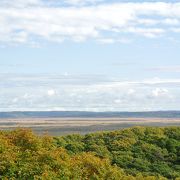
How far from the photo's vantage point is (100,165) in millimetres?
47344

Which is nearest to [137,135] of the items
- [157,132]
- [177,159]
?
[157,132]

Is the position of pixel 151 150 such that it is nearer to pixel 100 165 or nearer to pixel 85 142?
pixel 85 142

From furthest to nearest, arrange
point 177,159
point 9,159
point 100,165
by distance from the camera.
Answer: point 177,159, point 100,165, point 9,159

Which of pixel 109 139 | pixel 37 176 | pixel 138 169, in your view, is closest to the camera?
pixel 37 176

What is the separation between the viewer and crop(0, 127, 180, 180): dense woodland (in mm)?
43375

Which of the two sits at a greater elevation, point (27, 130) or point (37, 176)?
point (27, 130)

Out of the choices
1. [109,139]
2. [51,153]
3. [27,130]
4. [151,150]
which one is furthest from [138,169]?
[51,153]

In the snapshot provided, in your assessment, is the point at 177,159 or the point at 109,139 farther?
the point at 109,139

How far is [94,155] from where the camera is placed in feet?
214

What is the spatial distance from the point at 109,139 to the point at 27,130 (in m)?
32.3

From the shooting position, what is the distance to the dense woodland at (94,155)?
4338 cm

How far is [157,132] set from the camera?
86.4 m

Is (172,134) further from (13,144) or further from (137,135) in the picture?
(13,144)

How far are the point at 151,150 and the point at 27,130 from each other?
29.5 metres
